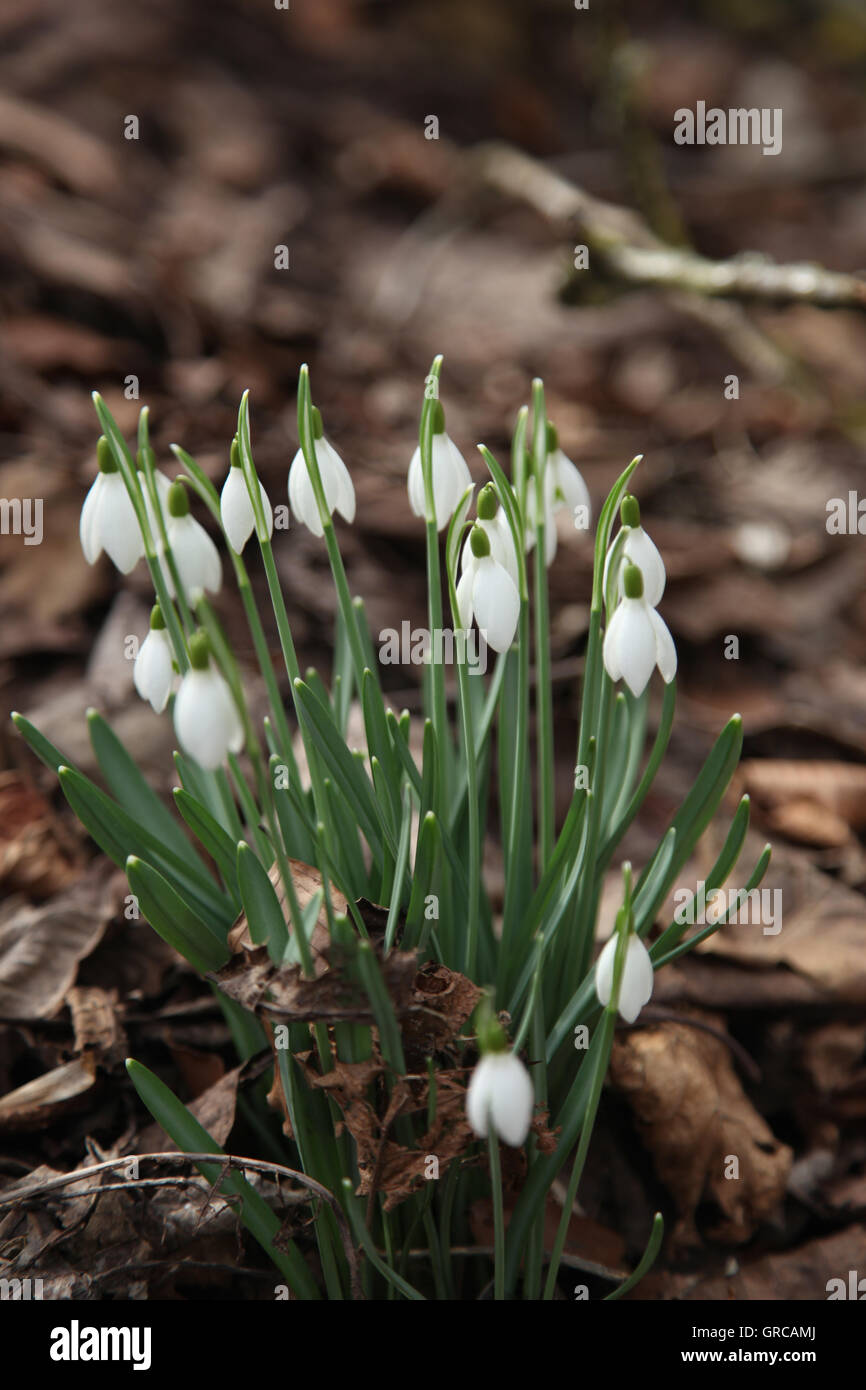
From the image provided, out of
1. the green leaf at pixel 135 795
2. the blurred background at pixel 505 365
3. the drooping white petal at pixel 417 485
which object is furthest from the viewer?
the blurred background at pixel 505 365

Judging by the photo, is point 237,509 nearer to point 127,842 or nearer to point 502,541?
point 502,541

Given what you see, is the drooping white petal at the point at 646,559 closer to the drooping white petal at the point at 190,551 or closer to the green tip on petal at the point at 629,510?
the green tip on petal at the point at 629,510

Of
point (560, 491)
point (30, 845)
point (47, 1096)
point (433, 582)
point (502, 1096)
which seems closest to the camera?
point (502, 1096)

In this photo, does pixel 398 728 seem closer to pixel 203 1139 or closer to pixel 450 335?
pixel 203 1139

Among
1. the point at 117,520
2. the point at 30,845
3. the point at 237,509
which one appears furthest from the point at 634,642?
the point at 30,845

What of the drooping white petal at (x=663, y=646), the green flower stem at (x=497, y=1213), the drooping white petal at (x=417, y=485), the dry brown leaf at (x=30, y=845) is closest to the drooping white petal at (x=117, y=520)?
the drooping white petal at (x=417, y=485)
